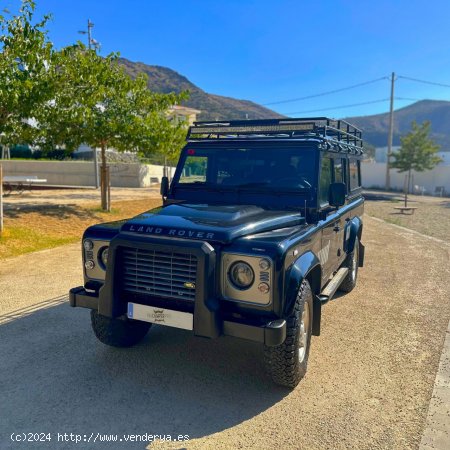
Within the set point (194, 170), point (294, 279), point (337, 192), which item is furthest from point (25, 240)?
point (294, 279)

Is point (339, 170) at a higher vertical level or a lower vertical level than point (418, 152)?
lower

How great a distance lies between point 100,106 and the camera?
13570mm

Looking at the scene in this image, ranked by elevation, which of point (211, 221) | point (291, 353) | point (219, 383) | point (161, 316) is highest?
point (211, 221)

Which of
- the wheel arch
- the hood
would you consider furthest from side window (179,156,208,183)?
the wheel arch

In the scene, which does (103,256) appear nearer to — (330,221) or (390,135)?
A: (330,221)

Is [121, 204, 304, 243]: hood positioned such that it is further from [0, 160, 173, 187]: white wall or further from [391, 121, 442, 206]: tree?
[391, 121, 442, 206]: tree

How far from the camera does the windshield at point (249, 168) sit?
4332 mm

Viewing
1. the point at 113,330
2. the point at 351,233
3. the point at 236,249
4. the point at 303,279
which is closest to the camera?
the point at 236,249

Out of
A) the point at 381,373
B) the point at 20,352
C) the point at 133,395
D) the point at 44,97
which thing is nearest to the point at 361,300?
the point at 381,373

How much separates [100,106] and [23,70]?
502 centimetres

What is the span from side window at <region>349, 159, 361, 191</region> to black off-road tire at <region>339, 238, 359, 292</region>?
86cm

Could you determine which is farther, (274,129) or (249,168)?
(274,129)

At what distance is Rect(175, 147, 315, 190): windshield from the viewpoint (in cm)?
433

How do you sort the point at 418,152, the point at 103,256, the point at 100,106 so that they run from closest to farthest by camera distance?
the point at 103,256 < the point at 100,106 < the point at 418,152
